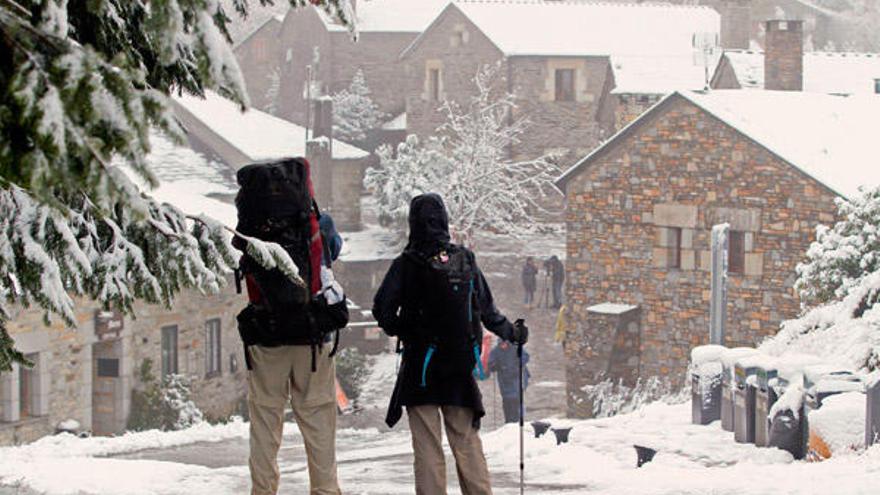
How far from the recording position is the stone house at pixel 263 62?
62094 mm

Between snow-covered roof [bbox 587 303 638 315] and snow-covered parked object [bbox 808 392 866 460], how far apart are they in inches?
497

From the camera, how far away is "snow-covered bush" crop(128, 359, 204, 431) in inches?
870

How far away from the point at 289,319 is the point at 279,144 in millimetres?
31769

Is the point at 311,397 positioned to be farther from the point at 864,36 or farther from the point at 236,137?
the point at 864,36

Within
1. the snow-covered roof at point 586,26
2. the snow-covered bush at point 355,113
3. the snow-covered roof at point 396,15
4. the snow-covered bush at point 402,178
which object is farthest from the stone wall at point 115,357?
the snow-covered roof at point 396,15

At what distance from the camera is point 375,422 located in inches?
922

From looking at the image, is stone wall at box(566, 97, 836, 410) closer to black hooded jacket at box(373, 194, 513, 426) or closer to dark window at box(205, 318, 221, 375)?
dark window at box(205, 318, 221, 375)

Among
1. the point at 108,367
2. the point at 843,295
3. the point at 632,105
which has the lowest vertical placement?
the point at 108,367

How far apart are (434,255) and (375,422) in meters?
16.5

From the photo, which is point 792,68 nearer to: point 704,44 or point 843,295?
point 843,295

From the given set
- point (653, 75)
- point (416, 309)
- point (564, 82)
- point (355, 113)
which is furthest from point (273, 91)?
point (416, 309)

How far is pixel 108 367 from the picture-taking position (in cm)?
2186

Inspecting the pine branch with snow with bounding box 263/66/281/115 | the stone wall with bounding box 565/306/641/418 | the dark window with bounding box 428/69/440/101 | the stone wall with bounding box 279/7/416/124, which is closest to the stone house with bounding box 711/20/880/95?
the stone wall with bounding box 565/306/641/418

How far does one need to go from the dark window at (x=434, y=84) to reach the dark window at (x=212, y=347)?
28508 millimetres
